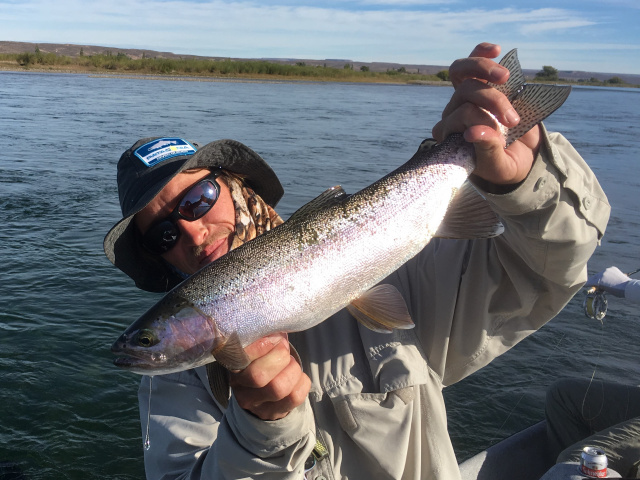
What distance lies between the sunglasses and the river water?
330 cm

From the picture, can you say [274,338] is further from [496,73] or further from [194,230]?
[496,73]

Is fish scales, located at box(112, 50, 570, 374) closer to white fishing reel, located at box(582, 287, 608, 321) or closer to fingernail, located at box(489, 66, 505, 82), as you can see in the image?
fingernail, located at box(489, 66, 505, 82)

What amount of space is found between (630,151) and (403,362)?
2049cm

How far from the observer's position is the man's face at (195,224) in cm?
273

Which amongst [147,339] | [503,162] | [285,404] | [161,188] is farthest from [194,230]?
[503,162]

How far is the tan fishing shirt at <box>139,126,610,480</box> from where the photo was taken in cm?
213

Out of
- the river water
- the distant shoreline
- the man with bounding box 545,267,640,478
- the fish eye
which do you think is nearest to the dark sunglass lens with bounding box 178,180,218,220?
the fish eye

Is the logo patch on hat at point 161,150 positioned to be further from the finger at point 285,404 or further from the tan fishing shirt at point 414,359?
the finger at point 285,404

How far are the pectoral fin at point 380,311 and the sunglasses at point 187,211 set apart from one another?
96cm

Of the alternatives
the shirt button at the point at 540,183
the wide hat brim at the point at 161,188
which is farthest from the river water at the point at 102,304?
the shirt button at the point at 540,183

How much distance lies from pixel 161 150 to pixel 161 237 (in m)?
0.48

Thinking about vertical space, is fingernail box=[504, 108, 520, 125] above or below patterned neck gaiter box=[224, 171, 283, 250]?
above

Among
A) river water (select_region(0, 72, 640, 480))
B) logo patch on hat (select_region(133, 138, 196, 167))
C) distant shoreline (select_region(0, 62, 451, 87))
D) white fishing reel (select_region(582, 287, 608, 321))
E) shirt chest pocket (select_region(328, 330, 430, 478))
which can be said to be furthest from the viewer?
distant shoreline (select_region(0, 62, 451, 87))

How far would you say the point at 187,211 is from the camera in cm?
271
